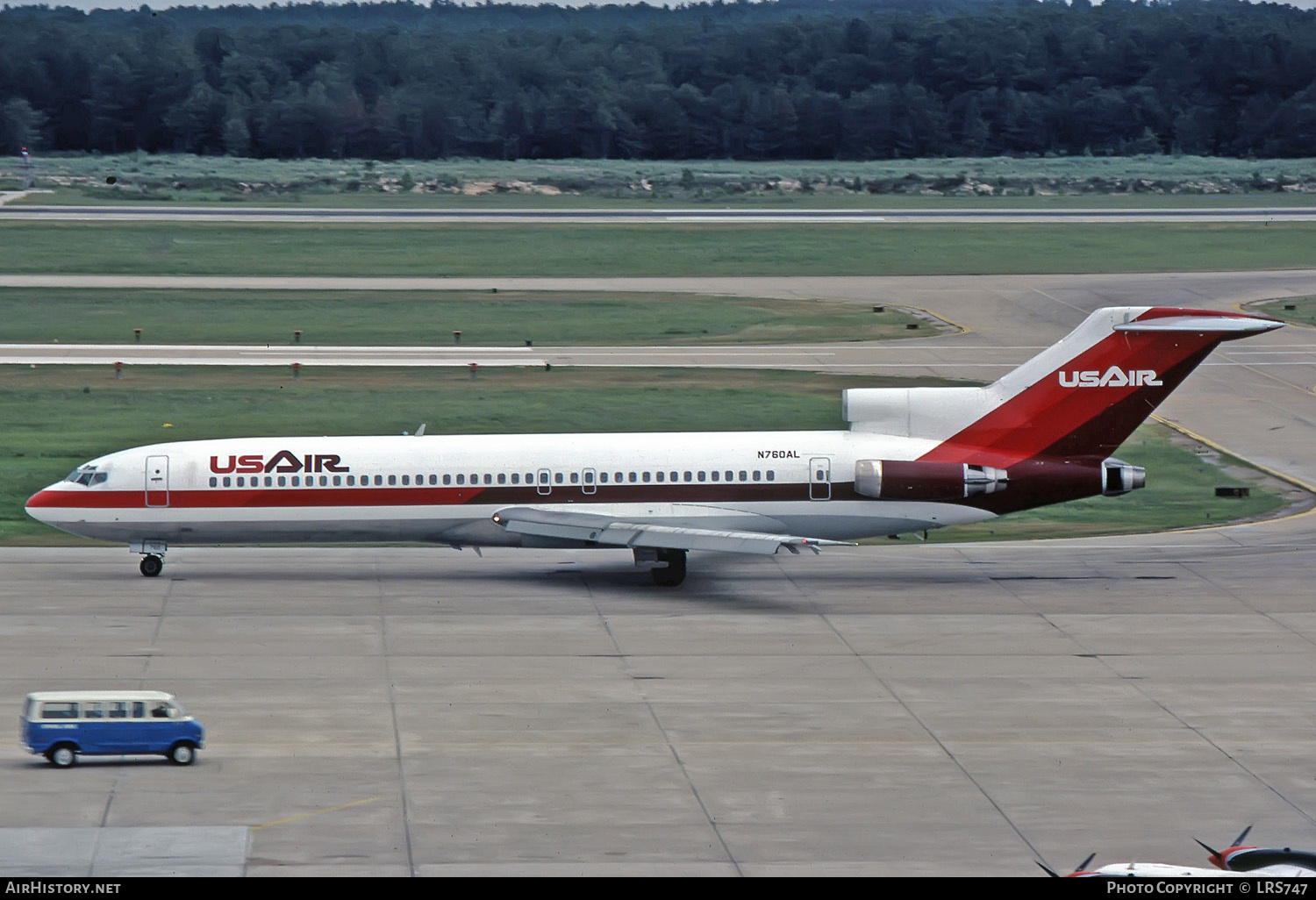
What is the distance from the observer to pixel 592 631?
118 feet

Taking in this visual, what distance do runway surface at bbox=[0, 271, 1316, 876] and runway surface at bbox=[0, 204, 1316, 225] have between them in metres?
89.3

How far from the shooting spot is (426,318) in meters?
87.4

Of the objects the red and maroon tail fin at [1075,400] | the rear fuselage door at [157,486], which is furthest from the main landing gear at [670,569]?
the rear fuselage door at [157,486]

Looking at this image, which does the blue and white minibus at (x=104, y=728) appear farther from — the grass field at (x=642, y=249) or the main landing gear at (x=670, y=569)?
the grass field at (x=642, y=249)

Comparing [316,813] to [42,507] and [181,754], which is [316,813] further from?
[42,507]

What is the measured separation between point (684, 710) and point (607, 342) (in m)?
51.3

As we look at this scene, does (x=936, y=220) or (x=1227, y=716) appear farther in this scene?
(x=936, y=220)

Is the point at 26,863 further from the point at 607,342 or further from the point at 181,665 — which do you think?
the point at 607,342

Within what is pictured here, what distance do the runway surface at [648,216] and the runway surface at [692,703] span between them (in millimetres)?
89333

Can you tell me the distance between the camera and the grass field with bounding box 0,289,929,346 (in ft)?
267

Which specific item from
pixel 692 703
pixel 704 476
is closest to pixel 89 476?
pixel 704 476

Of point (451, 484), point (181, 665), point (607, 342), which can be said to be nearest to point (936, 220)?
point (607, 342)

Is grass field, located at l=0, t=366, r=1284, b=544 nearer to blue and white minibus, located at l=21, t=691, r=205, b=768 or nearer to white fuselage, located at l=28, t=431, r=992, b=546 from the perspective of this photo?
white fuselage, located at l=28, t=431, r=992, b=546

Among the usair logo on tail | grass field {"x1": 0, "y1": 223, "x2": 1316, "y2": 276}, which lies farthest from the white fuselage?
grass field {"x1": 0, "y1": 223, "x2": 1316, "y2": 276}
